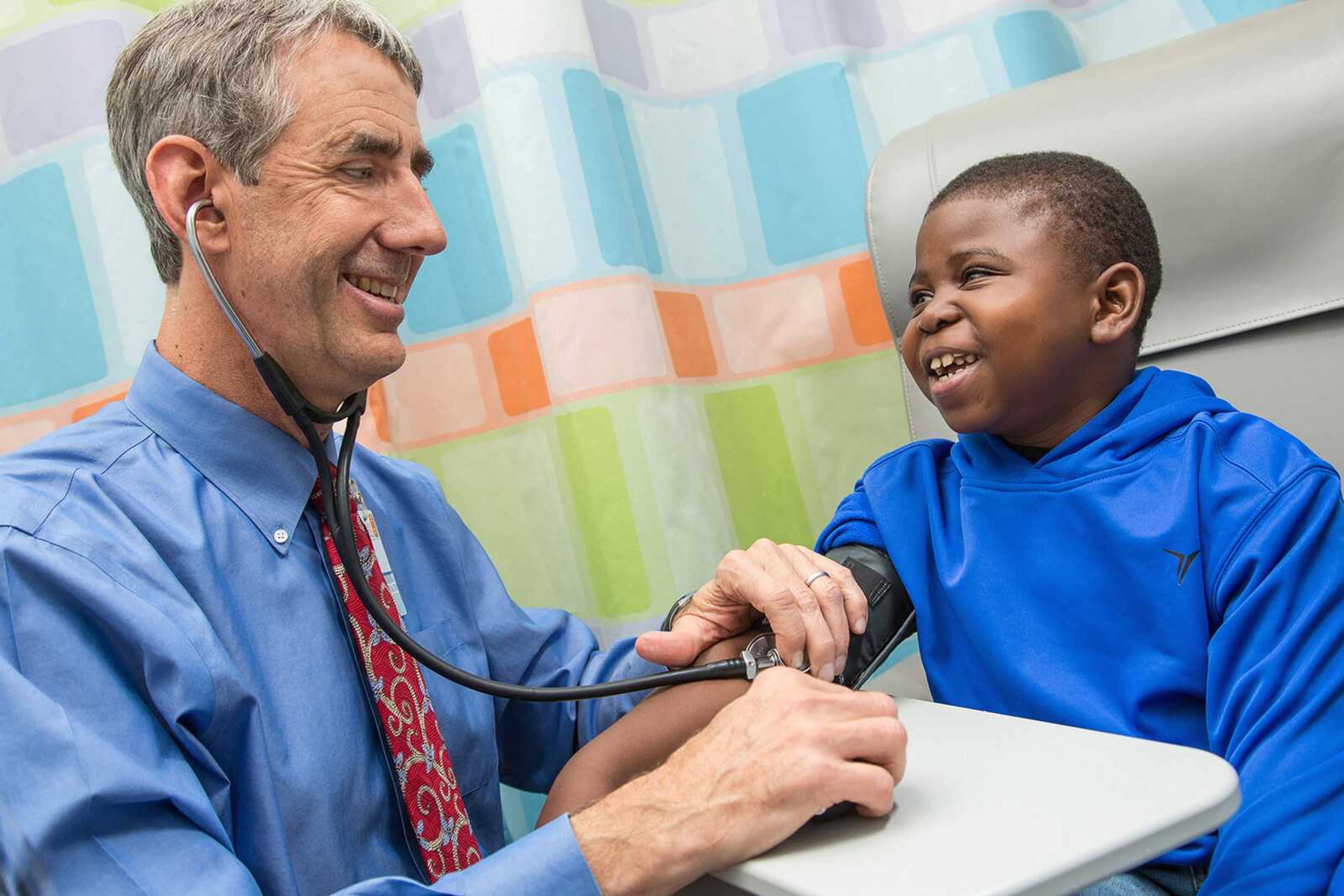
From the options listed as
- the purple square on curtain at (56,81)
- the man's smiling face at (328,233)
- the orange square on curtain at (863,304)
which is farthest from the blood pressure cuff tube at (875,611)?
the purple square on curtain at (56,81)

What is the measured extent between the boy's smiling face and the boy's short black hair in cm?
1

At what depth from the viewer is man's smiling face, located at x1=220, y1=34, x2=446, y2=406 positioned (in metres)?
1.01

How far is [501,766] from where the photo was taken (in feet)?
4.15

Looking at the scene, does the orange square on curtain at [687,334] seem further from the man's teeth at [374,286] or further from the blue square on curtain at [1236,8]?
the blue square on curtain at [1236,8]

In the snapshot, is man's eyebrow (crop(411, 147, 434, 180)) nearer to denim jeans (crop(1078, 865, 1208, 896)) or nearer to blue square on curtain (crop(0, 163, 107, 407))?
blue square on curtain (crop(0, 163, 107, 407))

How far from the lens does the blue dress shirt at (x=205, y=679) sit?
730 mm

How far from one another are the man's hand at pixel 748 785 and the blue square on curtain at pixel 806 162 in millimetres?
1077

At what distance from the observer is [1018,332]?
1051mm

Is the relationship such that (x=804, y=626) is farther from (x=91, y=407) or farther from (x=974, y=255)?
(x=91, y=407)

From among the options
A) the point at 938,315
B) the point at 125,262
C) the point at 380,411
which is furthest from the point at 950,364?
the point at 125,262

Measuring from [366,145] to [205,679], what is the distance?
49 centimetres

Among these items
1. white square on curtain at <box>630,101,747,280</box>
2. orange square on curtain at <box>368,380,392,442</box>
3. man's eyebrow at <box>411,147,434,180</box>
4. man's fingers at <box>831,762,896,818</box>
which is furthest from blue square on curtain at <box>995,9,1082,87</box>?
man's fingers at <box>831,762,896,818</box>

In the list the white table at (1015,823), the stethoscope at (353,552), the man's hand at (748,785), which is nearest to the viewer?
the white table at (1015,823)

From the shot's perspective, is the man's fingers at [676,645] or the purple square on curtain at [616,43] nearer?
the man's fingers at [676,645]
